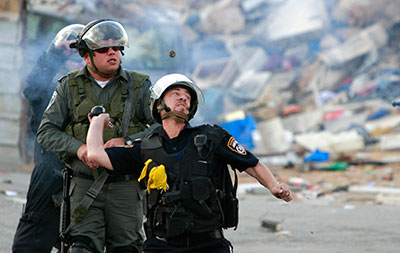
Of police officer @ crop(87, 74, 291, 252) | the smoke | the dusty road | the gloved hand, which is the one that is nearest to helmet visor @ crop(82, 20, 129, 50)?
police officer @ crop(87, 74, 291, 252)

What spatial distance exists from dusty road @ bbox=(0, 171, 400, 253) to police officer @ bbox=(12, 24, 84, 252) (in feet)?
5.42

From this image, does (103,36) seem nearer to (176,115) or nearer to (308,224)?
(176,115)

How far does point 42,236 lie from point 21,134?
8541 mm

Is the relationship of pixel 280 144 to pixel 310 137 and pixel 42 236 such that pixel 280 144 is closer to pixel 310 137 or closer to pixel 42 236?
pixel 310 137

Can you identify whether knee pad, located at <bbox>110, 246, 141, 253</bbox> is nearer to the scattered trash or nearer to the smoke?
the scattered trash

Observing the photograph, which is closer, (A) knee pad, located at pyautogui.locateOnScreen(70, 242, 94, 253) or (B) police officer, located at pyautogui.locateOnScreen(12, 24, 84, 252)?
(A) knee pad, located at pyautogui.locateOnScreen(70, 242, 94, 253)

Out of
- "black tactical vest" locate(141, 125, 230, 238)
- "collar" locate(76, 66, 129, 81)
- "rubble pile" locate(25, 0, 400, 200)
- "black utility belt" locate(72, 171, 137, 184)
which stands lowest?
"black tactical vest" locate(141, 125, 230, 238)

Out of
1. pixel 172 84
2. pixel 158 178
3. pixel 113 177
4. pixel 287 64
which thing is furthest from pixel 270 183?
pixel 287 64

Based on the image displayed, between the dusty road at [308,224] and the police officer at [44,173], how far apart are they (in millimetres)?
1652

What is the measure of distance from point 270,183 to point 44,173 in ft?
5.92

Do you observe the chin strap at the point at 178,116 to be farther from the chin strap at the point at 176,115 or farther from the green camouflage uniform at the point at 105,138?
the green camouflage uniform at the point at 105,138

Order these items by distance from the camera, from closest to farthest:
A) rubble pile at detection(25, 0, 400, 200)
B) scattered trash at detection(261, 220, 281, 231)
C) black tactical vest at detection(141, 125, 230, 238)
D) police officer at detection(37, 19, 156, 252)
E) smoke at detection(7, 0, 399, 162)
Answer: black tactical vest at detection(141, 125, 230, 238), police officer at detection(37, 19, 156, 252), scattered trash at detection(261, 220, 281, 231), rubble pile at detection(25, 0, 400, 200), smoke at detection(7, 0, 399, 162)

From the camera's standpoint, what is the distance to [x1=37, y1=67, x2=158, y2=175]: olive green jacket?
4.54 metres

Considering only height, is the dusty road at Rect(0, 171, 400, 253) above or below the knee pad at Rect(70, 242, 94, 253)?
above
